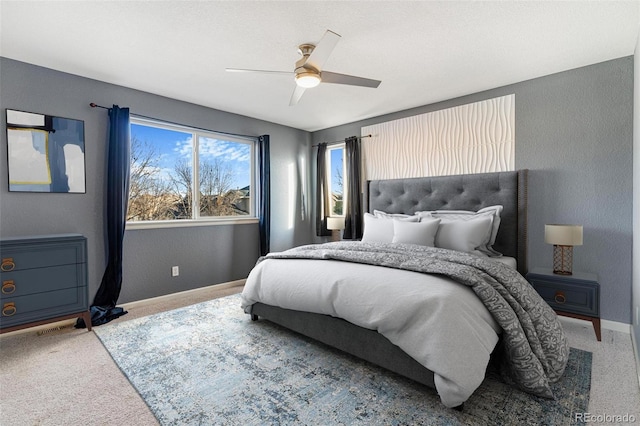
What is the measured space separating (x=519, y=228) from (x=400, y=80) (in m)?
2.01

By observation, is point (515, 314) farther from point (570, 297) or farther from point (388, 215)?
point (388, 215)

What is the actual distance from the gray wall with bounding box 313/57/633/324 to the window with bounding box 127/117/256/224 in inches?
143

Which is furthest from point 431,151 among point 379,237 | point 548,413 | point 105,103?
point 105,103

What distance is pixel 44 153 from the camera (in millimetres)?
2979

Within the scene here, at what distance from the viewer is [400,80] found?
11.0ft

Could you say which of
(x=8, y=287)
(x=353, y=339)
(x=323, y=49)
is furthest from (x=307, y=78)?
(x=8, y=287)

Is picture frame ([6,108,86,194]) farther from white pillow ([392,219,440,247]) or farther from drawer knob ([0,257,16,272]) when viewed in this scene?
white pillow ([392,219,440,247])

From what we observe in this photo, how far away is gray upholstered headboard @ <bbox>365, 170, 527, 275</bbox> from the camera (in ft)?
10.9

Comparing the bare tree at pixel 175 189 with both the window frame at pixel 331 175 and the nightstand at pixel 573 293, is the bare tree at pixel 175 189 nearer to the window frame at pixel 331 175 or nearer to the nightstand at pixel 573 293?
the window frame at pixel 331 175

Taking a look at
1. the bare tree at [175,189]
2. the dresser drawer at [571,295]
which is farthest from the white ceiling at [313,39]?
the dresser drawer at [571,295]

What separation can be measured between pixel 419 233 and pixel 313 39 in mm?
2050

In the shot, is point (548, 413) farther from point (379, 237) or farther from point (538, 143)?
point (538, 143)

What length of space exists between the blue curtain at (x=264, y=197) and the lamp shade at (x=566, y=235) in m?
3.46

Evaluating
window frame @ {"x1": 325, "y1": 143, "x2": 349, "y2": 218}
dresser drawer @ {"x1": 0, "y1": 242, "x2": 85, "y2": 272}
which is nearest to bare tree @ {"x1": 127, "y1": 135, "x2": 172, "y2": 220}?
dresser drawer @ {"x1": 0, "y1": 242, "x2": 85, "y2": 272}
